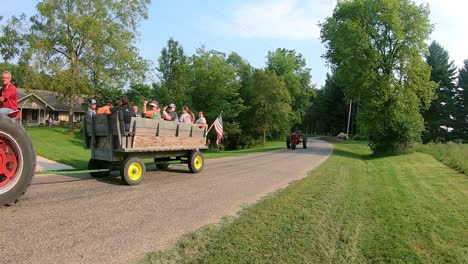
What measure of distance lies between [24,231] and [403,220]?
6.42m

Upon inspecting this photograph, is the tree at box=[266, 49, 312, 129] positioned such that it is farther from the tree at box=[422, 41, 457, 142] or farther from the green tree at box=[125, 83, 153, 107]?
the green tree at box=[125, 83, 153, 107]

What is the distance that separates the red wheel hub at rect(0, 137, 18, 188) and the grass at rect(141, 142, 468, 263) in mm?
3006

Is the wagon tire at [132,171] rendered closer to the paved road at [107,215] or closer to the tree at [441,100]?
the paved road at [107,215]

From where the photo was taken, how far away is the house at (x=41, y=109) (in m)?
56.9

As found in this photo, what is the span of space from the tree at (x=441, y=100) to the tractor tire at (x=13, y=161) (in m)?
58.8

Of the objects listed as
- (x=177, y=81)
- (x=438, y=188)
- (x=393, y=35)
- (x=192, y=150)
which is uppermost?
(x=393, y=35)

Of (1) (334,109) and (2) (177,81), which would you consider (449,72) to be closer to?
(1) (334,109)

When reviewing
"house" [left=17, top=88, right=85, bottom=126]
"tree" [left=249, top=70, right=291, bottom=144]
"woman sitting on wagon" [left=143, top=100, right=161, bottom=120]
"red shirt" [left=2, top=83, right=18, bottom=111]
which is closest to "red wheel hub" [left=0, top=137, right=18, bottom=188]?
"red shirt" [left=2, top=83, right=18, bottom=111]

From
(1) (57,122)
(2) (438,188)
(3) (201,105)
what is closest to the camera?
(2) (438,188)

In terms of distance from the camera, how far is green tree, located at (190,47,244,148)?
46.1 meters

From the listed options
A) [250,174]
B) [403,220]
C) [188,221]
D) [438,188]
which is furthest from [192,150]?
[438,188]

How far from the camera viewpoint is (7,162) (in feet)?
20.0

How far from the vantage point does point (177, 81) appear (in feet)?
155

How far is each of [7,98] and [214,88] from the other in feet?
131
